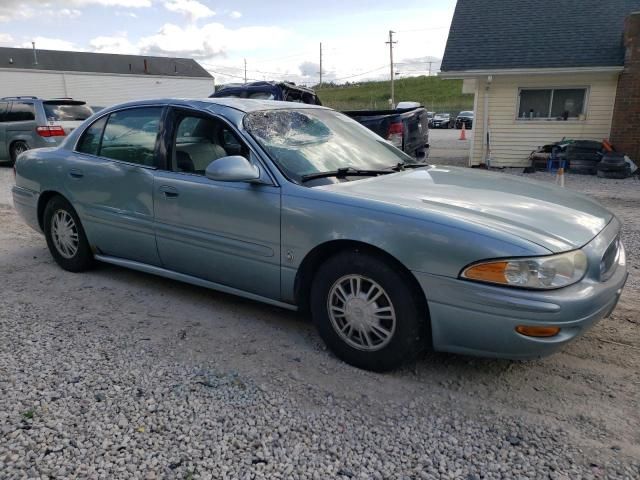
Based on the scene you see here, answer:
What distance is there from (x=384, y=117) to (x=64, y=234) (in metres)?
6.21

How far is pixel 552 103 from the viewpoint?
42.2ft

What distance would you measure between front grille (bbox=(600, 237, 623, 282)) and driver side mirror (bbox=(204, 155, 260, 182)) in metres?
2.07

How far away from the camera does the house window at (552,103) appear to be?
12.7m

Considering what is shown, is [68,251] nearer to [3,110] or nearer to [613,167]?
[3,110]

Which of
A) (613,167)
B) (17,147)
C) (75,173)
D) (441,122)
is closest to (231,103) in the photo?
(75,173)

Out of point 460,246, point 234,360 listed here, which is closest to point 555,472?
point 460,246

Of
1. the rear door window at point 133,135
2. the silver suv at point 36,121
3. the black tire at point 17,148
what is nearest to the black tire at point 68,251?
the rear door window at point 133,135

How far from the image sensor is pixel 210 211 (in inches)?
139

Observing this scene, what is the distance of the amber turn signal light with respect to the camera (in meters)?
2.51

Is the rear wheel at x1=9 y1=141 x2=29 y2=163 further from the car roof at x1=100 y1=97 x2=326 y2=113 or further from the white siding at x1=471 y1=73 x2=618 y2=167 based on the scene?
the white siding at x1=471 y1=73 x2=618 y2=167

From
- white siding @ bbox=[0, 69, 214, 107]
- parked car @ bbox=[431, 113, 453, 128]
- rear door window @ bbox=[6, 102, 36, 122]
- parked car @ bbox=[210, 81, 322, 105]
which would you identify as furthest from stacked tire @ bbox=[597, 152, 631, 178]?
white siding @ bbox=[0, 69, 214, 107]

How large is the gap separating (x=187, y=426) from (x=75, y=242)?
282cm

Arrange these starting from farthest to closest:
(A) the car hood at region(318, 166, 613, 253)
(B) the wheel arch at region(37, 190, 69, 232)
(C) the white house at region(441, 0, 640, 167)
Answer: (C) the white house at region(441, 0, 640, 167), (B) the wheel arch at region(37, 190, 69, 232), (A) the car hood at region(318, 166, 613, 253)

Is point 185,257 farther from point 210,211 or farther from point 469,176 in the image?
point 469,176
